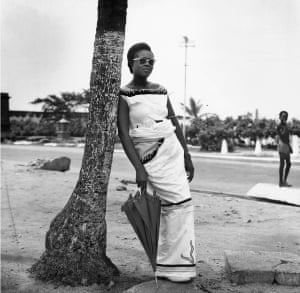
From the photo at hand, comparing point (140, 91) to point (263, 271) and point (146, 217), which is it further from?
point (263, 271)

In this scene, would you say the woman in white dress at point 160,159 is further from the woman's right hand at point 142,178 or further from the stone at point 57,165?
the stone at point 57,165

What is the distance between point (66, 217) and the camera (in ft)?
13.8

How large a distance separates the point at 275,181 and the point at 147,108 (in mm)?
10337

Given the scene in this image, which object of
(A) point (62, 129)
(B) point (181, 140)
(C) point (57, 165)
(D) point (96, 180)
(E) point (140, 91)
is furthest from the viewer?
(A) point (62, 129)

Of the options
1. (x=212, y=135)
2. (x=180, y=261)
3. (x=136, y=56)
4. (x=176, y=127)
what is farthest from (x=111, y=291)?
(x=212, y=135)

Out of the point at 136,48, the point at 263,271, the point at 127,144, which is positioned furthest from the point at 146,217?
the point at 136,48

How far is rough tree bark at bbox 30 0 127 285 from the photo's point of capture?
4.10 metres

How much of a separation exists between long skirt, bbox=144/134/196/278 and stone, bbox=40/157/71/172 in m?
10.1

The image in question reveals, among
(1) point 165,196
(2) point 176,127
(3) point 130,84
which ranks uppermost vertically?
(3) point 130,84

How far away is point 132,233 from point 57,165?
26.1 feet

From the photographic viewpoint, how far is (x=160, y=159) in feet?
12.2

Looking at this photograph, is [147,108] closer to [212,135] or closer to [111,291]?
[111,291]

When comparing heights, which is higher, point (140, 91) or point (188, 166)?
point (140, 91)

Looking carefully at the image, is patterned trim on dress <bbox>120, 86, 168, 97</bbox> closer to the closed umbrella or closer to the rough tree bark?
the rough tree bark
